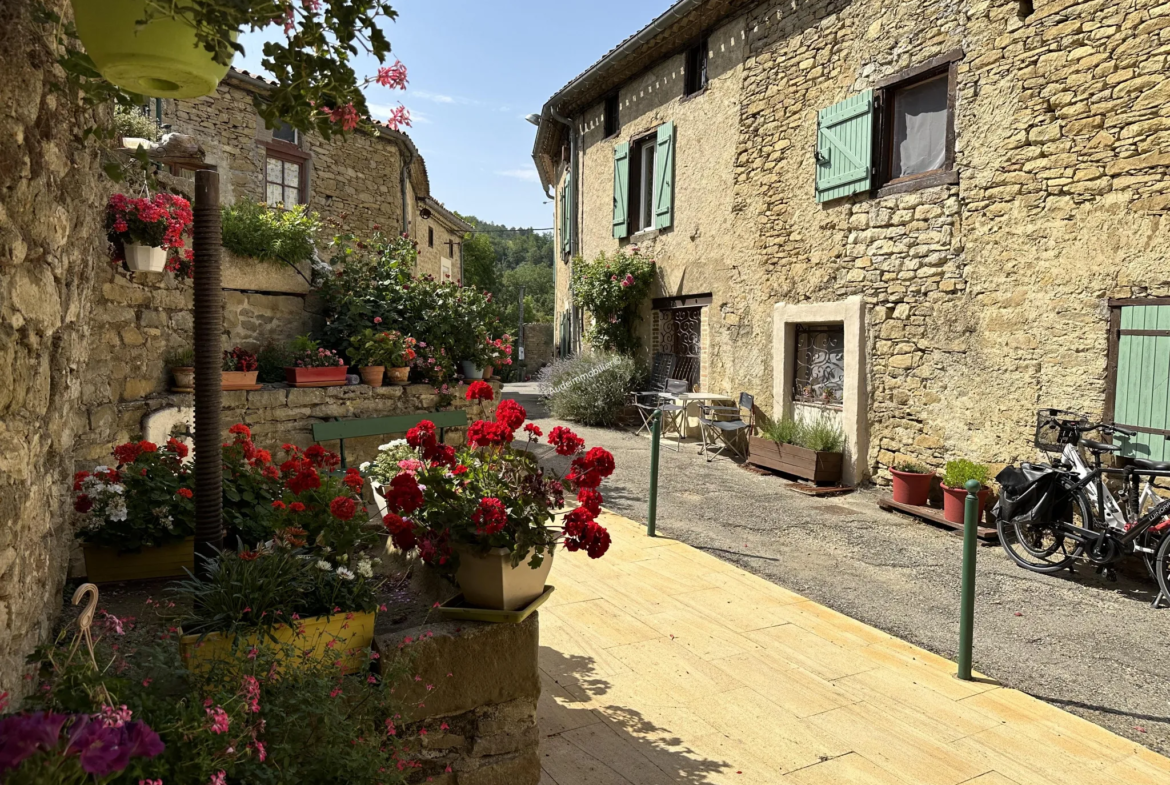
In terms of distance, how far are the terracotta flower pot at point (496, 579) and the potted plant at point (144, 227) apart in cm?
322

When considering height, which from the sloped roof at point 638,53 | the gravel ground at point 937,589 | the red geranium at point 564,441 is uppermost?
the sloped roof at point 638,53

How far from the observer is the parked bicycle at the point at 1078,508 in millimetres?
4730

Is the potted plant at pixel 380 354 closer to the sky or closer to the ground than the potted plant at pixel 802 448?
closer to the sky

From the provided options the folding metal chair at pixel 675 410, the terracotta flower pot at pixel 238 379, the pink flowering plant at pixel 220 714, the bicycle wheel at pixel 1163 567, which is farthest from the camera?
the folding metal chair at pixel 675 410

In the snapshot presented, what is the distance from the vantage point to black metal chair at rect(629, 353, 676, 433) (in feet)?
34.0

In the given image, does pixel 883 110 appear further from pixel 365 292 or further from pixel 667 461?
pixel 365 292

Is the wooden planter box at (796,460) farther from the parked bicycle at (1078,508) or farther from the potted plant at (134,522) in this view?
the potted plant at (134,522)

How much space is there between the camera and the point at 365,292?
6.90 metres

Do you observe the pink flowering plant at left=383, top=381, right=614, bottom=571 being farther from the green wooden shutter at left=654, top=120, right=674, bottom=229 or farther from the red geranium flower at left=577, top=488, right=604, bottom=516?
the green wooden shutter at left=654, top=120, right=674, bottom=229

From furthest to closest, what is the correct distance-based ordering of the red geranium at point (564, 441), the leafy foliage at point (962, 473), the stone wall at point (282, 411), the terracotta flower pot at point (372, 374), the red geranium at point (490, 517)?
the terracotta flower pot at point (372, 374) < the leafy foliage at point (962, 473) < the stone wall at point (282, 411) < the red geranium at point (564, 441) < the red geranium at point (490, 517)

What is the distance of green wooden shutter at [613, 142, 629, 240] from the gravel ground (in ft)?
15.8

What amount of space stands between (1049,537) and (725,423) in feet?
12.1

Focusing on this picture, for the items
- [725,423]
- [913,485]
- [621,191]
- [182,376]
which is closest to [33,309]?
[182,376]

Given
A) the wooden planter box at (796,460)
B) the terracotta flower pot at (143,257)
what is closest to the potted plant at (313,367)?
the terracotta flower pot at (143,257)
